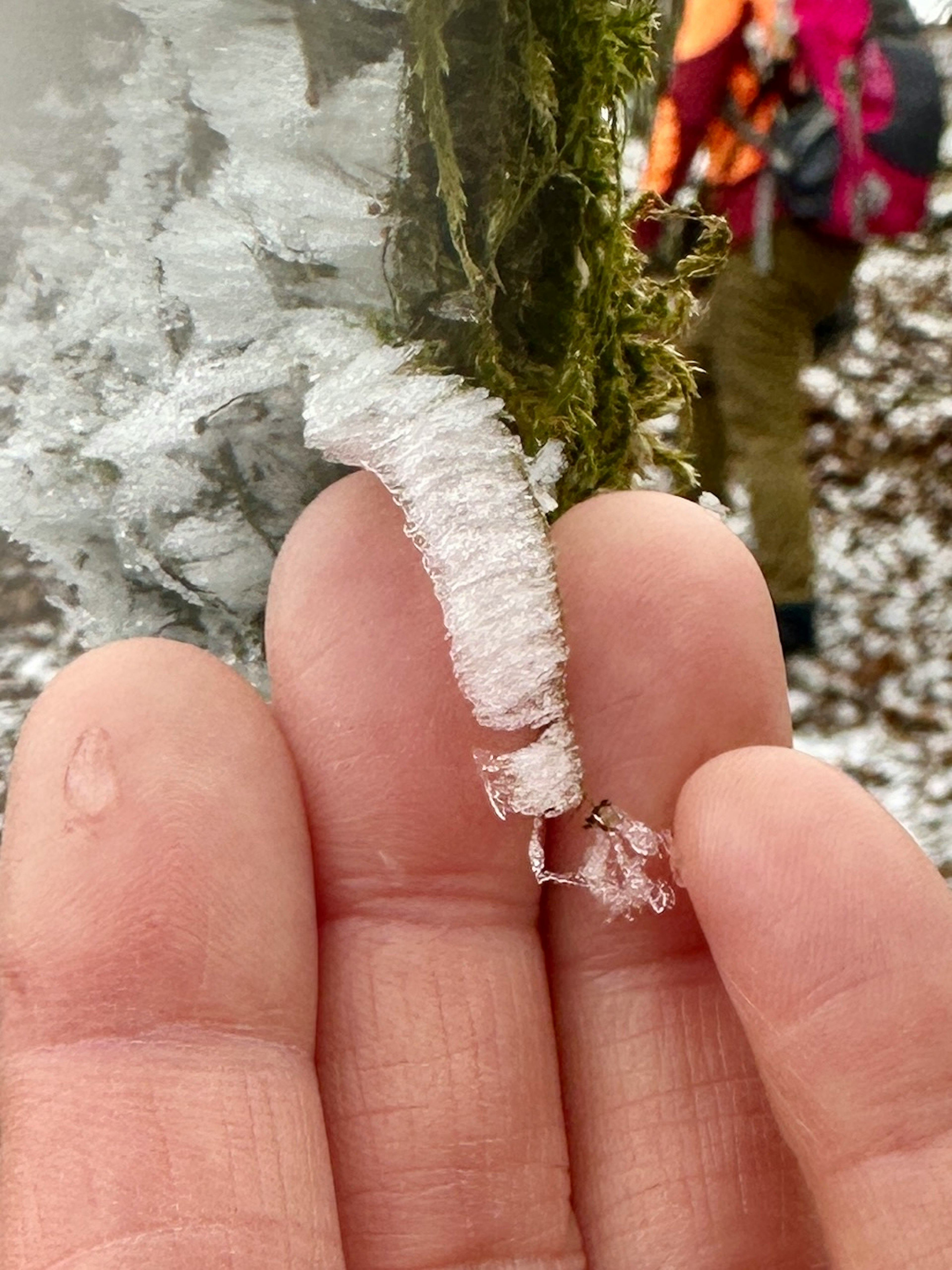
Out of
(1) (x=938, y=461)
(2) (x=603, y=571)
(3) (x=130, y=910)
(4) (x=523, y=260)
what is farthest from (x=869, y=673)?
(3) (x=130, y=910)

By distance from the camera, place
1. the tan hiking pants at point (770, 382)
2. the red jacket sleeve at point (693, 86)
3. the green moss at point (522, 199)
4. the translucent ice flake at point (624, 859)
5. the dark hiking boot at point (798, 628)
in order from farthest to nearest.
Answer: the dark hiking boot at point (798, 628)
the tan hiking pants at point (770, 382)
the red jacket sleeve at point (693, 86)
the translucent ice flake at point (624, 859)
the green moss at point (522, 199)

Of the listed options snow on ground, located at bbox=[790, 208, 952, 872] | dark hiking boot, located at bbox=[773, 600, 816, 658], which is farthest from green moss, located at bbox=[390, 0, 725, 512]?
snow on ground, located at bbox=[790, 208, 952, 872]

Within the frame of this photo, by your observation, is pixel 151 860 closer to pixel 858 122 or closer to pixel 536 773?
pixel 536 773

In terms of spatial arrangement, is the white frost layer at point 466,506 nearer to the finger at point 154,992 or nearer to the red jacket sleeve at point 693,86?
the finger at point 154,992

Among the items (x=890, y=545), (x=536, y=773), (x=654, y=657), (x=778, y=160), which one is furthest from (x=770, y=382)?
(x=536, y=773)

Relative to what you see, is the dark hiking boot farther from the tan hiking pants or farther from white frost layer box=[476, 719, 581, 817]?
white frost layer box=[476, 719, 581, 817]

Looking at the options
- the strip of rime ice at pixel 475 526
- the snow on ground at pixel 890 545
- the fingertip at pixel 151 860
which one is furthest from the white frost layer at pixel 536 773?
the snow on ground at pixel 890 545

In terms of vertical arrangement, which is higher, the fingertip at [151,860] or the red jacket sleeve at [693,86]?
the red jacket sleeve at [693,86]
